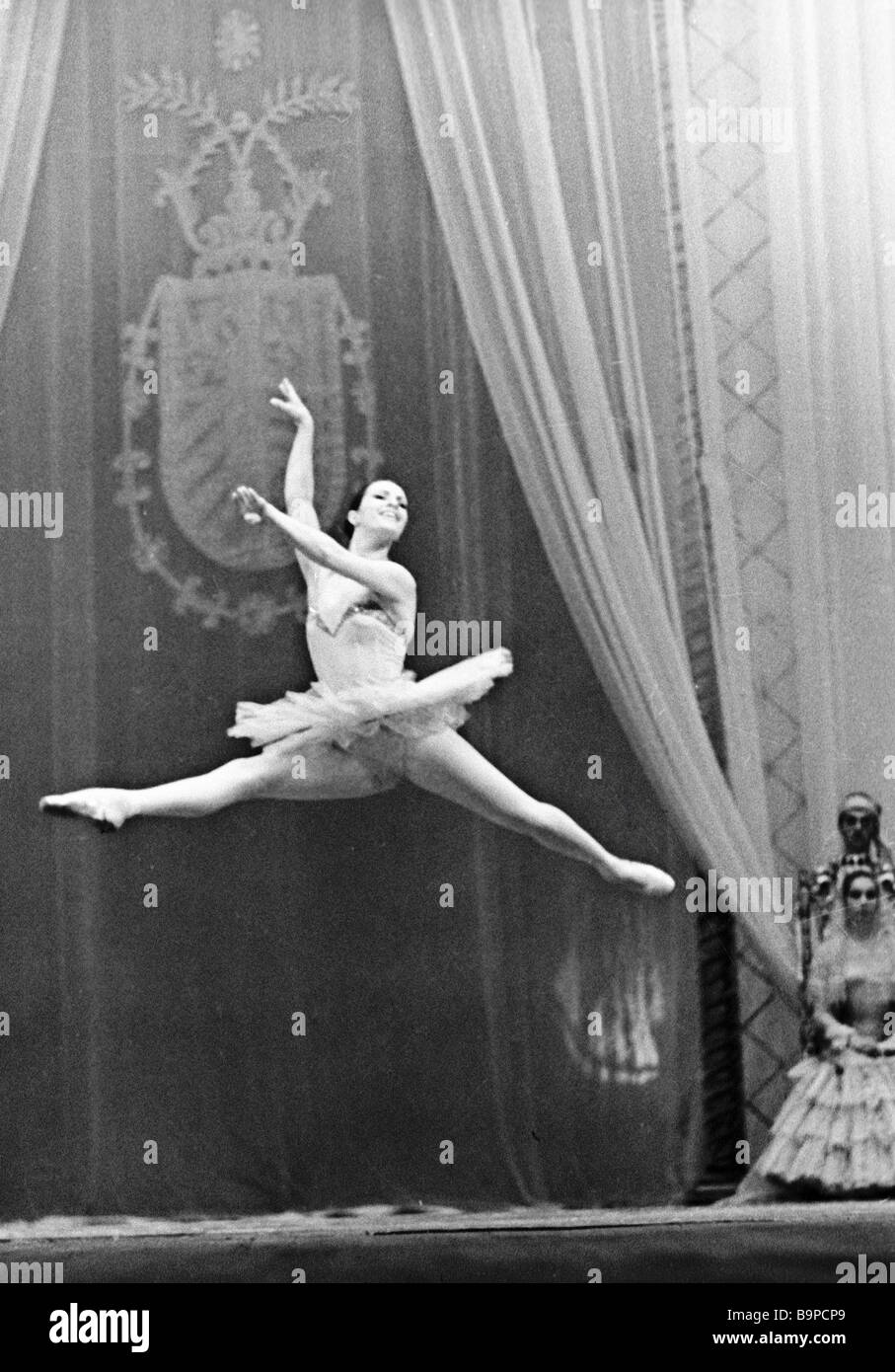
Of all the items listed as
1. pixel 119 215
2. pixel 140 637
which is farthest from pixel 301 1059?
pixel 119 215

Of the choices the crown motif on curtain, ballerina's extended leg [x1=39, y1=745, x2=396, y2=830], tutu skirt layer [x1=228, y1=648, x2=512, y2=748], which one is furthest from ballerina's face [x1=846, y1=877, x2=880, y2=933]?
the crown motif on curtain

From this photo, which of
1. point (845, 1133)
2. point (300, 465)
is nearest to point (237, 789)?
point (300, 465)

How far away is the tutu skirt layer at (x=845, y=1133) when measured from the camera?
5703 millimetres

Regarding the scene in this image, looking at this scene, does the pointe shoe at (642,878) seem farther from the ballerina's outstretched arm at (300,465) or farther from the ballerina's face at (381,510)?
the ballerina's outstretched arm at (300,465)

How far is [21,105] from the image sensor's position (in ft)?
19.2

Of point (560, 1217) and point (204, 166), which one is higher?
point (204, 166)

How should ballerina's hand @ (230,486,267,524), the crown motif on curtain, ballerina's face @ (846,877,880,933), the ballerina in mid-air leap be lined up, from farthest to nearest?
the crown motif on curtain → ballerina's face @ (846,877,880,933) → the ballerina in mid-air leap → ballerina's hand @ (230,486,267,524)

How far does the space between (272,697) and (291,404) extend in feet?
2.49

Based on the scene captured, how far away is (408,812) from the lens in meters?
5.82

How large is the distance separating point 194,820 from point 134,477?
90cm

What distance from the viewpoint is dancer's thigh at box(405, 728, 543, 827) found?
18.6ft

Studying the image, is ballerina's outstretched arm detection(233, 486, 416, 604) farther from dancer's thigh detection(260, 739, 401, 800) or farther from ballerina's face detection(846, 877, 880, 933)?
ballerina's face detection(846, 877, 880, 933)

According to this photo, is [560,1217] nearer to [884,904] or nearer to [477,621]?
[884,904]

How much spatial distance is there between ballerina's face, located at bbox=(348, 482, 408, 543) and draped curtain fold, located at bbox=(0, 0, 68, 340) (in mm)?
1066
